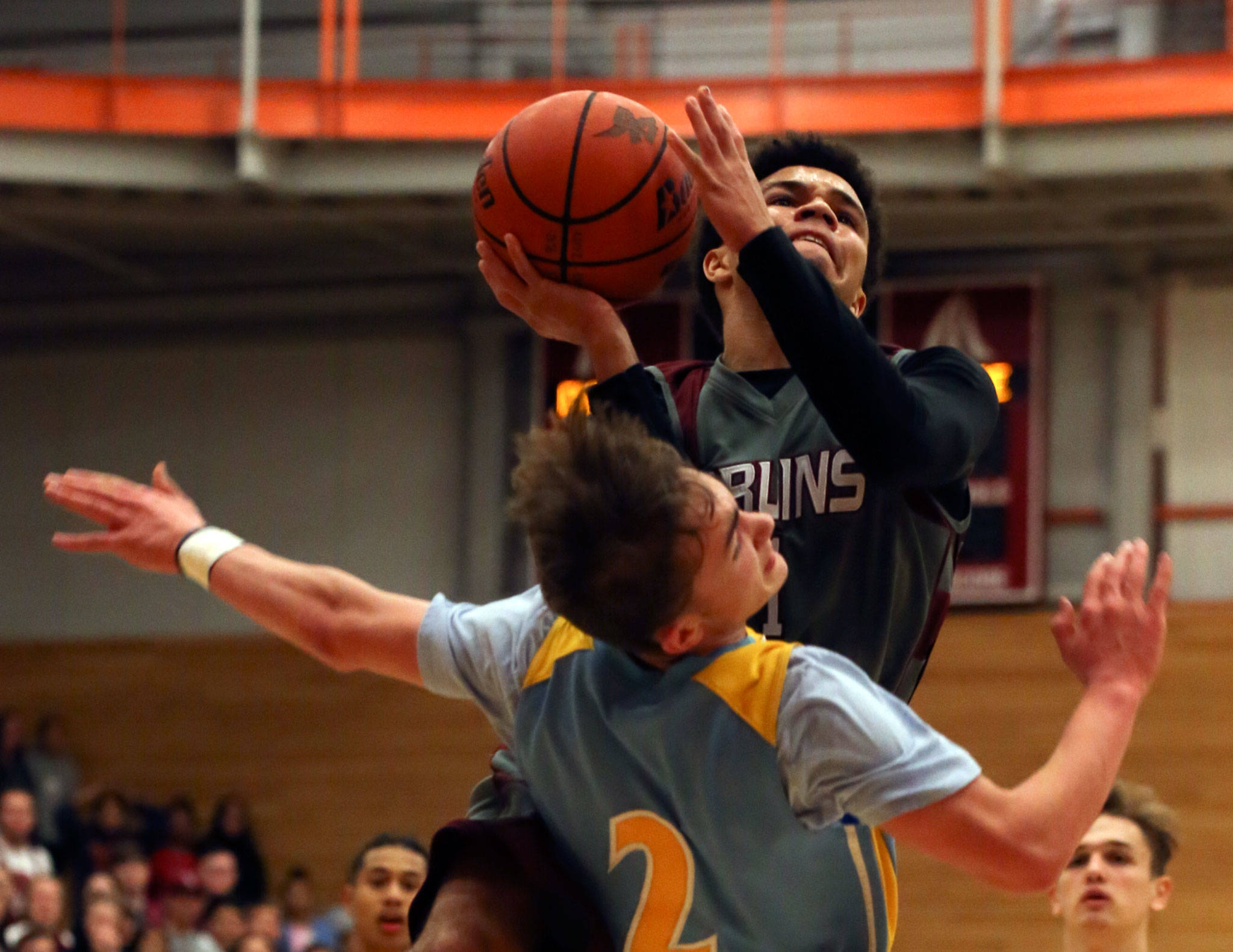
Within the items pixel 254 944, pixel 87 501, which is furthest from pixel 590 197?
pixel 254 944

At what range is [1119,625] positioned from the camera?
2.40m

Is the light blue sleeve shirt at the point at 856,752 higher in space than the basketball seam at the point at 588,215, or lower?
lower

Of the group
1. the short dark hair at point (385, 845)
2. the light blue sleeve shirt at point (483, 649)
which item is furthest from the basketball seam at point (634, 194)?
the short dark hair at point (385, 845)

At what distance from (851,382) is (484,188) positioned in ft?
2.76

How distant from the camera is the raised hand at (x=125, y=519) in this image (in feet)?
8.62

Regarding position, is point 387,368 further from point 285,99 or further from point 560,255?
point 560,255

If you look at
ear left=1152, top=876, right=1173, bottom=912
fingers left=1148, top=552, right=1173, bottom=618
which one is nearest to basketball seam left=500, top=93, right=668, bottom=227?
fingers left=1148, top=552, right=1173, bottom=618

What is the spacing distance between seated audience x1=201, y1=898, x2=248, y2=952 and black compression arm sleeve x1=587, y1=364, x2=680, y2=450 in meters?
7.43

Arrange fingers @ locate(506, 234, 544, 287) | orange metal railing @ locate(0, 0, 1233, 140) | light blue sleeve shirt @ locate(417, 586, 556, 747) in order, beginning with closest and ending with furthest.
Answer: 1. light blue sleeve shirt @ locate(417, 586, 556, 747)
2. fingers @ locate(506, 234, 544, 287)
3. orange metal railing @ locate(0, 0, 1233, 140)

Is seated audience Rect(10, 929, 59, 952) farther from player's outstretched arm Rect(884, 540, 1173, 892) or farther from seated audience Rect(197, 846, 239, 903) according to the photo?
player's outstretched arm Rect(884, 540, 1173, 892)

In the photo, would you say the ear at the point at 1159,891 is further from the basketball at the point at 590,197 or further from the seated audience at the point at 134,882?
the seated audience at the point at 134,882

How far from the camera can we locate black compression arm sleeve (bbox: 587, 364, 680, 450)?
2.77 metres

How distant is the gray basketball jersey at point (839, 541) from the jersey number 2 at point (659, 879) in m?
0.48

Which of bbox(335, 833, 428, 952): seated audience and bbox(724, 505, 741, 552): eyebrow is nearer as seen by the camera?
bbox(724, 505, 741, 552): eyebrow
